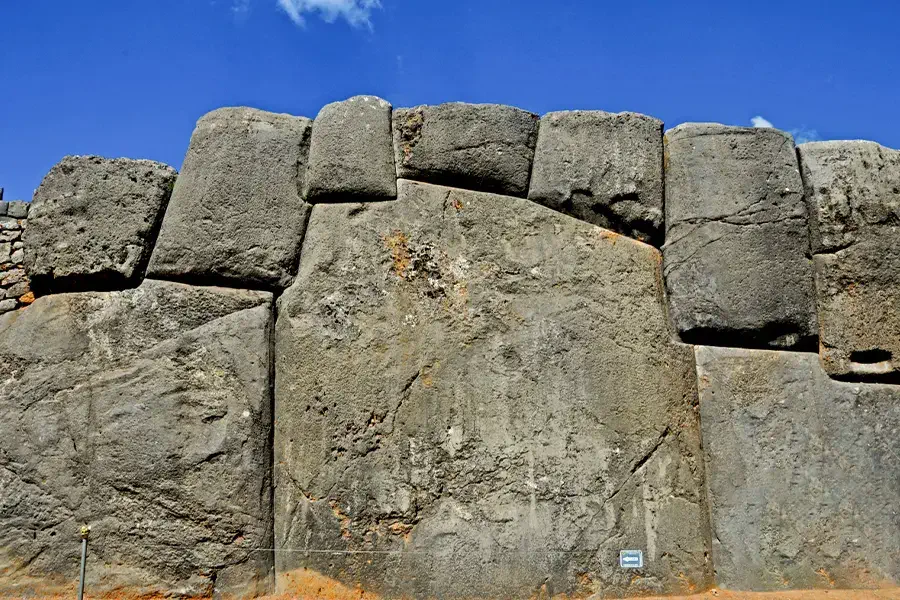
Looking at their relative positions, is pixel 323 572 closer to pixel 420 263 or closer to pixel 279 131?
pixel 420 263

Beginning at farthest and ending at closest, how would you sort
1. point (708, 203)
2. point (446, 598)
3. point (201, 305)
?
point (708, 203) < point (201, 305) < point (446, 598)

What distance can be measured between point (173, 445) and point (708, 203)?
3150 mm

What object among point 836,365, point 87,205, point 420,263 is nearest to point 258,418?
point 420,263

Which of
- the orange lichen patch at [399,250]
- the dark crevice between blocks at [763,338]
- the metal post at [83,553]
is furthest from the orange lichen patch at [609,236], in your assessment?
the metal post at [83,553]

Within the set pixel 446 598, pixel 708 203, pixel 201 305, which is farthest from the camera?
pixel 708 203

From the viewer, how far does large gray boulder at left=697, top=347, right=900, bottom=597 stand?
14.1 feet

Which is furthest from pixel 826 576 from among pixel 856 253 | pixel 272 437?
pixel 272 437

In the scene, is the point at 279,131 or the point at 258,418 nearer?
the point at 258,418

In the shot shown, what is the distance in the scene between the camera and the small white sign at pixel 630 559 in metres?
4.23

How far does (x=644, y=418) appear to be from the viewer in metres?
4.40

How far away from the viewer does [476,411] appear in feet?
14.1

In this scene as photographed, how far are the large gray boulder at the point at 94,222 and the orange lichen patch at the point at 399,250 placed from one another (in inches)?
49.7

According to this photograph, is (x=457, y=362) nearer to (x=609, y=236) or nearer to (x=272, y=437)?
(x=272, y=437)

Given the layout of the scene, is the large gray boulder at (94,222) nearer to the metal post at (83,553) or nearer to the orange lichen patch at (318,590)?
the metal post at (83,553)
